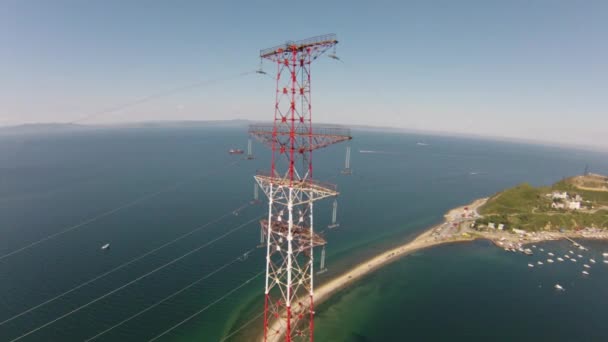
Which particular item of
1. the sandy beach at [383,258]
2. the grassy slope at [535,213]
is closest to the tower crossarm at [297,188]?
the sandy beach at [383,258]

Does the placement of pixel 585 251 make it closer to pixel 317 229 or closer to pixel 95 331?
pixel 317 229

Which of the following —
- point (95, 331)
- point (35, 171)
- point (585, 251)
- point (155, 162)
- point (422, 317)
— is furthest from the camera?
point (155, 162)

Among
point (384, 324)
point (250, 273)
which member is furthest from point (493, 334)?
point (250, 273)

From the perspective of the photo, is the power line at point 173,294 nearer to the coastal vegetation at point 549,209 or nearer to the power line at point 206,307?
the power line at point 206,307

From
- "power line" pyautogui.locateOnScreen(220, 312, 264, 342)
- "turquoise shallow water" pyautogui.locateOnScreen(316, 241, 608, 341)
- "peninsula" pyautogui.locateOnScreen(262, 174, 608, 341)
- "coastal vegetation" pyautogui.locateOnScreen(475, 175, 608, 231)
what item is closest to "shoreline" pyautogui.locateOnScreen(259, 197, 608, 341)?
"peninsula" pyautogui.locateOnScreen(262, 174, 608, 341)

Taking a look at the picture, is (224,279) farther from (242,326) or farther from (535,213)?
(535,213)

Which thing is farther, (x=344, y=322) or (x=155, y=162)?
(x=155, y=162)
